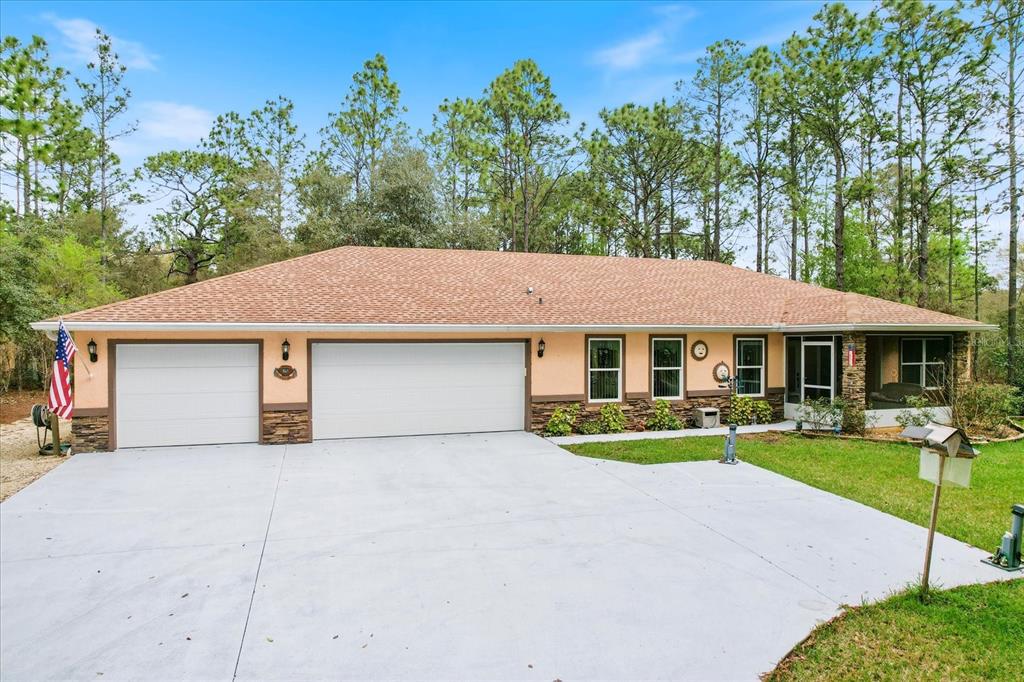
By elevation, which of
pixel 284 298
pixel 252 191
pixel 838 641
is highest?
pixel 252 191

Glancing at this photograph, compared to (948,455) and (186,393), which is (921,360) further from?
(186,393)

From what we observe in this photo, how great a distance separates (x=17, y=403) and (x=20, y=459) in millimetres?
8756

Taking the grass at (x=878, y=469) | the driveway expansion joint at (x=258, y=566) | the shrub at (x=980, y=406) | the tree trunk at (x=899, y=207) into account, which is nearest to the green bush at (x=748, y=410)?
the grass at (x=878, y=469)

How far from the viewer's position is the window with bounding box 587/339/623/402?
41.2 feet

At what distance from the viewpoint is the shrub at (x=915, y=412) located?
1205 cm

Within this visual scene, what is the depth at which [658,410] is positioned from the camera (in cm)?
1266

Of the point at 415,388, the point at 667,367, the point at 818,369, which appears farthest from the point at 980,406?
the point at 415,388

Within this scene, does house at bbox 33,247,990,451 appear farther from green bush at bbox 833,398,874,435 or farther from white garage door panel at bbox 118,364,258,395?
green bush at bbox 833,398,874,435

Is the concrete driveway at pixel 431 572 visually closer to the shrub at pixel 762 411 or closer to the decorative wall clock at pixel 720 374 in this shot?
the decorative wall clock at pixel 720 374

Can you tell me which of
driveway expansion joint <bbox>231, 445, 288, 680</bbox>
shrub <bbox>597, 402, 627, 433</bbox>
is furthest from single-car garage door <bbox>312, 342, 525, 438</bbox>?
driveway expansion joint <bbox>231, 445, 288, 680</bbox>

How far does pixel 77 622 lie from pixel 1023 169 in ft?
27.4

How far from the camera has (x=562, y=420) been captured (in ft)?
39.5

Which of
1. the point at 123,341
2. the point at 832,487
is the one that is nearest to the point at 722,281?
the point at 832,487

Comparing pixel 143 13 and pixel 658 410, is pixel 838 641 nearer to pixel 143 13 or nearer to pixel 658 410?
pixel 658 410
